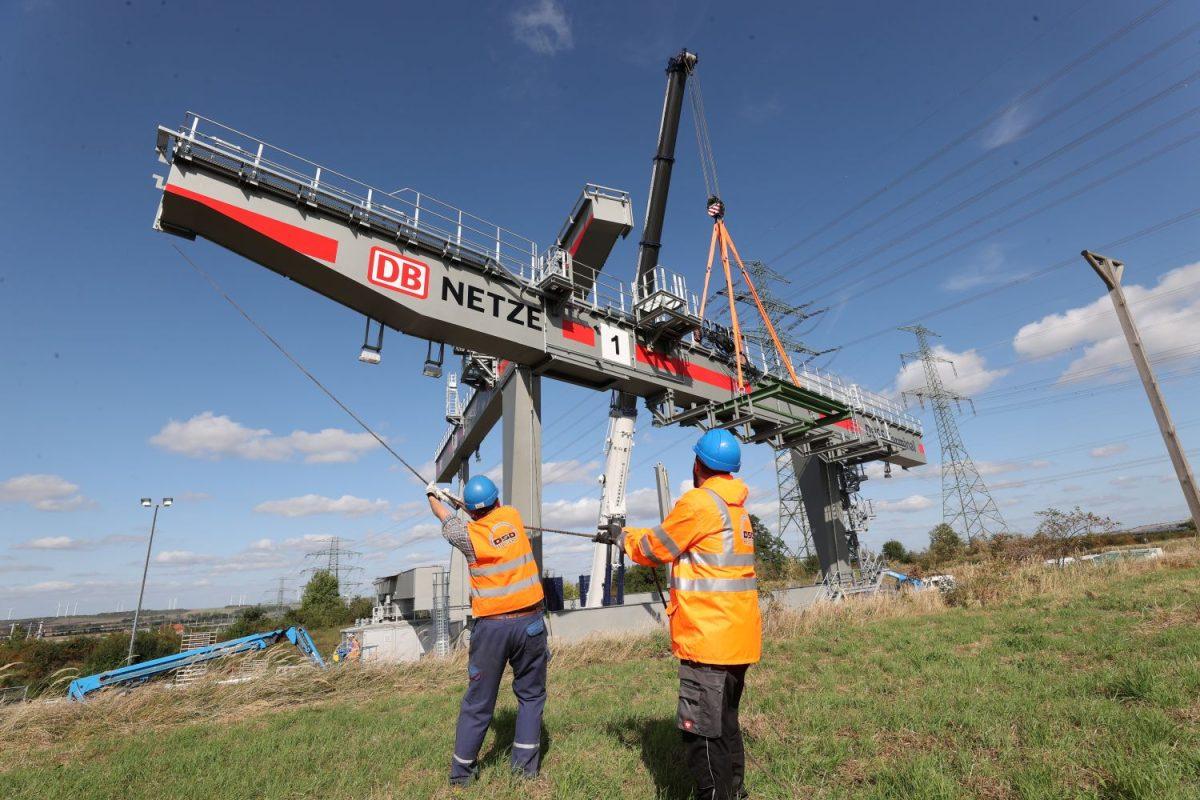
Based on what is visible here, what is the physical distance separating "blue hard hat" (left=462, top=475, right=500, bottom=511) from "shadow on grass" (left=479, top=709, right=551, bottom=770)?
1.79 metres

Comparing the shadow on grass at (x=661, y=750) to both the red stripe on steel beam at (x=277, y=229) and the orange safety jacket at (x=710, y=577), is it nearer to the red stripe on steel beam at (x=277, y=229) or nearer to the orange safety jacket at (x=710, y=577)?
the orange safety jacket at (x=710, y=577)

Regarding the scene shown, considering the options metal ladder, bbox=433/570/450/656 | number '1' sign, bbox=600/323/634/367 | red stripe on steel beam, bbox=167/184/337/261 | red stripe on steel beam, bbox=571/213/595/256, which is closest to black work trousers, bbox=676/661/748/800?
red stripe on steel beam, bbox=167/184/337/261

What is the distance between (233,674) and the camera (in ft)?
24.2

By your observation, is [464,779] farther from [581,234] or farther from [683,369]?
[683,369]

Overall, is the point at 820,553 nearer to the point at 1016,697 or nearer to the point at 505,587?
the point at 1016,697

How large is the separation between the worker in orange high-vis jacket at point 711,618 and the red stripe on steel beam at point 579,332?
10.4 meters

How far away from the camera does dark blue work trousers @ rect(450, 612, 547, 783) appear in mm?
3803

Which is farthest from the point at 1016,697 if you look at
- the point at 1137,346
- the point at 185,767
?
the point at 185,767

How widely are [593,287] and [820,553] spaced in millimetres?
17378

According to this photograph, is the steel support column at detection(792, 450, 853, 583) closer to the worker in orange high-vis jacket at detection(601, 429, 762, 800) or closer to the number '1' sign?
the number '1' sign

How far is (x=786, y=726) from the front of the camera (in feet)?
14.0

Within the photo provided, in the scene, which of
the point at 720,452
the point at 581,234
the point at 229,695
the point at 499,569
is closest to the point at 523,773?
the point at 499,569

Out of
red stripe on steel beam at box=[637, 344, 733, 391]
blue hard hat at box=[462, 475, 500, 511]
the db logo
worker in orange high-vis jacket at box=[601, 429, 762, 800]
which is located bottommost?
worker in orange high-vis jacket at box=[601, 429, 762, 800]

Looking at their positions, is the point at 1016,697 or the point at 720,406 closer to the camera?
the point at 1016,697
